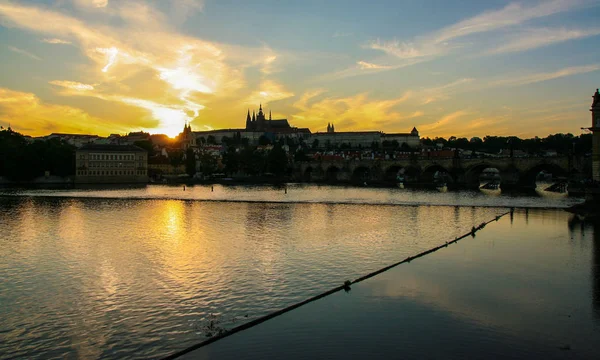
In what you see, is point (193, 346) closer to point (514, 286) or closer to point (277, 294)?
point (277, 294)

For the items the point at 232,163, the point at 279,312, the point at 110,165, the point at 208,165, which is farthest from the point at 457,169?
the point at 279,312

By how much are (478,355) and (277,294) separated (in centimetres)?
606

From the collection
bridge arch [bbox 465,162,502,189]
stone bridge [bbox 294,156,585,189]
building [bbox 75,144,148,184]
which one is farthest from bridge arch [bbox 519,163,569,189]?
building [bbox 75,144,148,184]

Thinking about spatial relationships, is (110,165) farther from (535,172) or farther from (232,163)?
(535,172)

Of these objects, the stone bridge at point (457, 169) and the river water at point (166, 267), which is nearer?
the river water at point (166, 267)

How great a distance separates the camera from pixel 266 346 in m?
10.7

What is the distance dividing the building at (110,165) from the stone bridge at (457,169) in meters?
37.4

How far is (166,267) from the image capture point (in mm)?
18625

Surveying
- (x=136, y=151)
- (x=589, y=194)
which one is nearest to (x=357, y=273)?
(x=589, y=194)

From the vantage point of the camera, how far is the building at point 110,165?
9888 cm

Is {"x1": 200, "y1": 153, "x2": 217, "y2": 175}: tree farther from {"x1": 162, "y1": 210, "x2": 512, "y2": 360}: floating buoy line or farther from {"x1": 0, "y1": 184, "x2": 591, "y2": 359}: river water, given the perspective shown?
{"x1": 162, "y1": 210, "x2": 512, "y2": 360}: floating buoy line

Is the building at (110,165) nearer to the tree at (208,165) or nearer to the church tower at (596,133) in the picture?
the tree at (208,165)

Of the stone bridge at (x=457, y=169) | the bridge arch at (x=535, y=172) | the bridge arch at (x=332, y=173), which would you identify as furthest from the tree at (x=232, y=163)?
the bridge arch at (x=535, y=172)

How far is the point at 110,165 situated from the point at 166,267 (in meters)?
90.0
